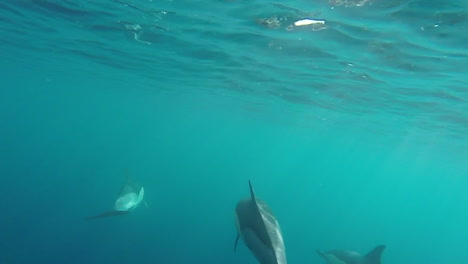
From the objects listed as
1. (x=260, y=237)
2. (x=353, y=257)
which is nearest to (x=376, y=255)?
(x=353, y=257)

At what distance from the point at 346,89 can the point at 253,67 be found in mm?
5848

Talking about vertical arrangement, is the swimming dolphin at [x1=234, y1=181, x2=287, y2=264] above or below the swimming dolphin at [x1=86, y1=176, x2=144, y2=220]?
above

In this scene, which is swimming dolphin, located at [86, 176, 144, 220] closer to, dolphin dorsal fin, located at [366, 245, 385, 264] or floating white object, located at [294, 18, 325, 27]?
dolphin dorsal fin, located at [366, 245, 385, 264]

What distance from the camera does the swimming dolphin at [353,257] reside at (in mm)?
11678

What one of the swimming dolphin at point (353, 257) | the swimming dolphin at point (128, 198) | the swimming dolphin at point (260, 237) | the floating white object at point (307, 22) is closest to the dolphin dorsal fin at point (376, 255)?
the swimming dolphin at point (353, 257)

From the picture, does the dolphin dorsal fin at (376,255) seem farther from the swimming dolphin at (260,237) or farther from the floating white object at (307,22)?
the floating white object at (307,22)

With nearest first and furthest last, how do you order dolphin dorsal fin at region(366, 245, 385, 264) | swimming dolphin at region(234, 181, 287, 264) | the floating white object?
swimming dolphin at region(234, 181, 287, 264) → dolphin dorsal fin at region(366, 245, 385, 264) → the floating white object

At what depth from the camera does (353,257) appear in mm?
12859

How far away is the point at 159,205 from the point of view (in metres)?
32.5

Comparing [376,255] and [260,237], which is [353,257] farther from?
[260,237]

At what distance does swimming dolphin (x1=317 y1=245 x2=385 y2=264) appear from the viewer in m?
11.7

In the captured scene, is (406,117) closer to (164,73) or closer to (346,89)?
(346,89)

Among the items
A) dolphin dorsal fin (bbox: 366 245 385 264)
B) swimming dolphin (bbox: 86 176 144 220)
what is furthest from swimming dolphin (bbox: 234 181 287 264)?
swimming dolphin (bbox: 86 176 144 220)

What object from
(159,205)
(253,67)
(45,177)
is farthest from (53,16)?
(45,177)
